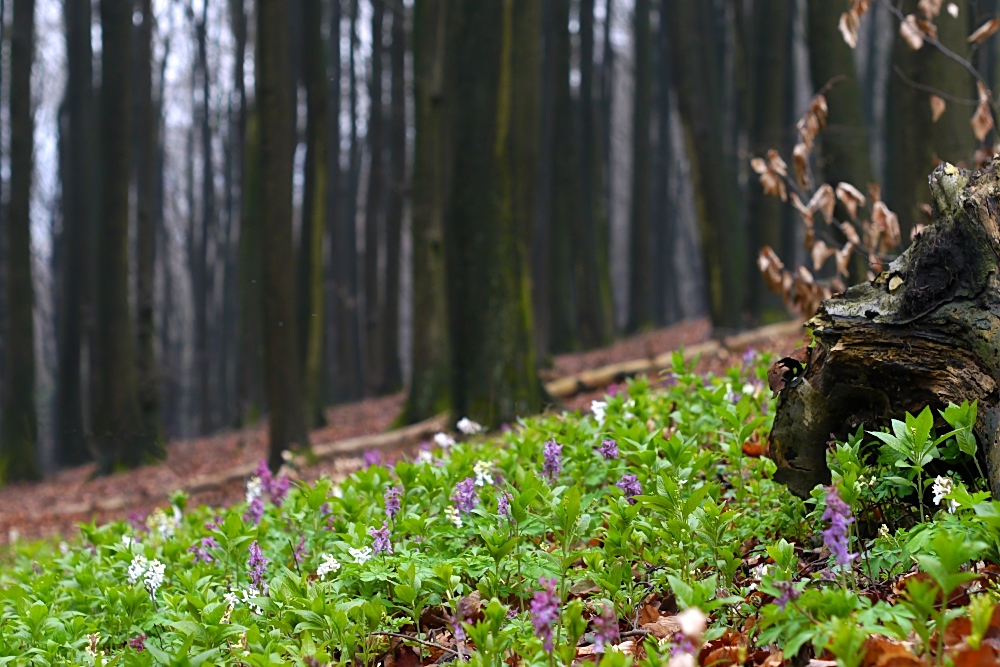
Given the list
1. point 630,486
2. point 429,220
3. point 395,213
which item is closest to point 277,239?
point 429,220

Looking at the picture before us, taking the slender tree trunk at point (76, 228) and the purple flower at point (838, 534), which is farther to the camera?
the slender tree trunk at point (76, 228)

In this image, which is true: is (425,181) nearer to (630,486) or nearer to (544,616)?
(630,486)

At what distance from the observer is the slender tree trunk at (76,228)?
17.5m

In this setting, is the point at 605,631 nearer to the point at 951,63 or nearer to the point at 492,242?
the point at 492,242

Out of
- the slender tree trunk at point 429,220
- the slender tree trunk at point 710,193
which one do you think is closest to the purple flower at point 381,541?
the slender tree trunk at point 429,220

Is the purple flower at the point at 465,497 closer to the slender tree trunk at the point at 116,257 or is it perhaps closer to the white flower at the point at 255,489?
the white flower at the point at 255,489

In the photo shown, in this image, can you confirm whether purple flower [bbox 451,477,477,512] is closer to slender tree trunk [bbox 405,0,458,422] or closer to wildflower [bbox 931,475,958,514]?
wildflower [bbox 931,475,958,514]

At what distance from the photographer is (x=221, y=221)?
104 feet

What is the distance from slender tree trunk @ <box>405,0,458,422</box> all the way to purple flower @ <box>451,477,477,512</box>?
694 cm

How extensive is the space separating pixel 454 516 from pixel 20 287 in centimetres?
1428

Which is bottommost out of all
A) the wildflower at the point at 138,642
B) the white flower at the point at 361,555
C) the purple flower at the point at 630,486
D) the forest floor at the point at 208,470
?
the forest floor at the point at 208,470

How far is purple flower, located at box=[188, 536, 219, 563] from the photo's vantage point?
3.89 m

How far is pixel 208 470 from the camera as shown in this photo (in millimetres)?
13328

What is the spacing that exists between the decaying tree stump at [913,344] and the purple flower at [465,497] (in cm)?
117
